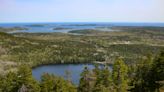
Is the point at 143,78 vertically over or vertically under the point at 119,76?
under

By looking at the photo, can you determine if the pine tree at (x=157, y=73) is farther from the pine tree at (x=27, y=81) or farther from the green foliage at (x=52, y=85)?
the pine tree at (x=27, y=81)

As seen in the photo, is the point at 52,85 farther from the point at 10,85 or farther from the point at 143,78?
the point at 143,78

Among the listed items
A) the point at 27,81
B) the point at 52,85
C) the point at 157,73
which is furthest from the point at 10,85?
the point at 157,73

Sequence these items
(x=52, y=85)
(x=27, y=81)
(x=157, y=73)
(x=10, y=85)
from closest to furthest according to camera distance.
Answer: (x=27, y=81)
(x=52, y=85)
(x=10, y=85)
(x=157, y=73)

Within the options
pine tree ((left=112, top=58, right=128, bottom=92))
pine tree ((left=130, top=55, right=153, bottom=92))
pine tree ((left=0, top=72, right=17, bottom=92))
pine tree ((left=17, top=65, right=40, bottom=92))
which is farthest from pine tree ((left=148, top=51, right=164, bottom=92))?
pine tree ((left=0, top=72, right=17, bottom=92))

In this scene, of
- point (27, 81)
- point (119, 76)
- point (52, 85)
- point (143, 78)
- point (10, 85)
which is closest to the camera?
point (27, 81)

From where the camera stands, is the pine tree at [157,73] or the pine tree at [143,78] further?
the pine tree at [143,78]

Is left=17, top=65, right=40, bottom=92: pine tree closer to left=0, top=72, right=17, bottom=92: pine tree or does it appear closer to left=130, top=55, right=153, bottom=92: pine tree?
left=0, top=72, right=17, bottom=92: pine tree

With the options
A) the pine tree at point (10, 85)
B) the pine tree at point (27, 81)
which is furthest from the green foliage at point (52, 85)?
the pine tree at point (10, 85)

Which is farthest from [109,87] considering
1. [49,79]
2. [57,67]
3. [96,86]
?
[57,67]

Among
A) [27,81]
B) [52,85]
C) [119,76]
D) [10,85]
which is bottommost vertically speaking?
[10,85]

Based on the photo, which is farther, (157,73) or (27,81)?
(157,73)
